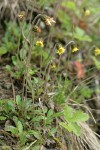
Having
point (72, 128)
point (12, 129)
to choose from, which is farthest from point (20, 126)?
point (72, 128)

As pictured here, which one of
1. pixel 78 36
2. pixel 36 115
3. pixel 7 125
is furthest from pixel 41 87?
pixel 78 36

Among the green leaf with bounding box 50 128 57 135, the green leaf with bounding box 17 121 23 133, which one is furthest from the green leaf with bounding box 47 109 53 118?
the green leaf with bounding box 17 121 23 133

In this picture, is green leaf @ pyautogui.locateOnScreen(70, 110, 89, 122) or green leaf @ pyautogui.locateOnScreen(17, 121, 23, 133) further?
green leaf @ pyautogui.locateOnScreen(70, 110, 89, 122)

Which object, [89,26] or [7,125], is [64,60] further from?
[7,125]

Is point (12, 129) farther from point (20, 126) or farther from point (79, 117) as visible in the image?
point (79, 117)

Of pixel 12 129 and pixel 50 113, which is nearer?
pixel 12 129

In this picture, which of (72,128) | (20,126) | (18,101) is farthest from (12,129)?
(72,128)

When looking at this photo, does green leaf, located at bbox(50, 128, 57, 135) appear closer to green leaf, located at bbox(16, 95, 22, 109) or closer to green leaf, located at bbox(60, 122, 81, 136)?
green leaf, located at bbox(60, 122, 81, 136)

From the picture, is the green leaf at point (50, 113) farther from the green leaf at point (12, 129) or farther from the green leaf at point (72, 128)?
the green leaf at point (12, 129)

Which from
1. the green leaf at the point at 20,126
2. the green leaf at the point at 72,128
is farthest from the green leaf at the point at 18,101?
the green leaf at the point at 72,128

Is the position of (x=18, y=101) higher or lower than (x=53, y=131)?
higher

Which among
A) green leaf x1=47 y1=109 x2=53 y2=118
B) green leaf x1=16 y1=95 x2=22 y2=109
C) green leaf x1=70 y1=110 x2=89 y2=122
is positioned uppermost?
green leaf x1=16 y1=95 x2=22 y2=109
